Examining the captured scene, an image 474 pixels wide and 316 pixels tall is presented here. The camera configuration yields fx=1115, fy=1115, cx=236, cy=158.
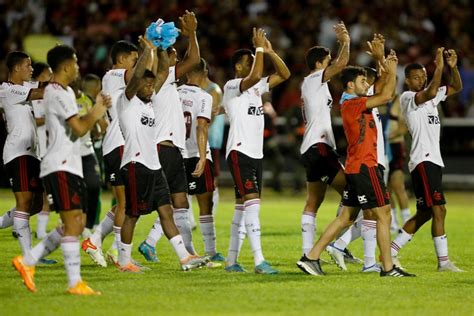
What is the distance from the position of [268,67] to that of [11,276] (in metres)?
17.3

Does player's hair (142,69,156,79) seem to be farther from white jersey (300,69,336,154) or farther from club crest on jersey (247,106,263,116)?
white jersey (300,69,336,154)

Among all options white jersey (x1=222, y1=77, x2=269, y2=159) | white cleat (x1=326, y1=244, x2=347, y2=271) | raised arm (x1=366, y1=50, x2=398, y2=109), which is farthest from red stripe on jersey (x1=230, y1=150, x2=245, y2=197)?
raised arm (x1=366, y1=50, x2=398, y2=109)

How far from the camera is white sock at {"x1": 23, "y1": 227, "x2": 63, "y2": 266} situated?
37.7 feet

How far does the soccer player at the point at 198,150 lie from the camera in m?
14.5

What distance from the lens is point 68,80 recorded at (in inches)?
458

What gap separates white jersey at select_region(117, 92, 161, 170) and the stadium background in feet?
47.6

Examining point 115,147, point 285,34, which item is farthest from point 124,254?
point 285,34

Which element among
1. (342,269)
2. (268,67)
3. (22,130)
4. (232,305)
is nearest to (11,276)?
(22,130)

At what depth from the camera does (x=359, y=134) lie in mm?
13102

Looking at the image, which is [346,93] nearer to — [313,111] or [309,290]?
[313,111]

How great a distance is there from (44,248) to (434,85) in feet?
17.0

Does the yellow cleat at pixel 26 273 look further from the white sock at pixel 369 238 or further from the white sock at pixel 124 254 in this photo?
the white sock at pixel 369 238

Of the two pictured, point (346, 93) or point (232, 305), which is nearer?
point (232, 305)

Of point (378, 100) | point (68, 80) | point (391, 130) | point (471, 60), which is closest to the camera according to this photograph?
point (68, 80)
